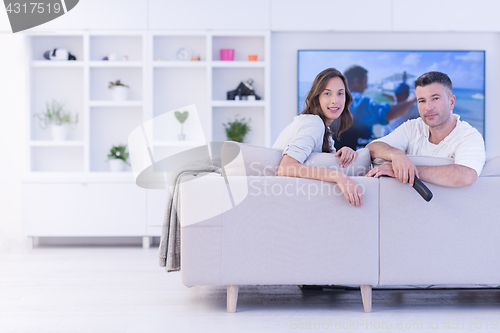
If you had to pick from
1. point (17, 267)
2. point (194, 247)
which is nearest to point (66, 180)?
point (17, 267)

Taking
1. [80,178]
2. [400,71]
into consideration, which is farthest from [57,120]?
[400,71]

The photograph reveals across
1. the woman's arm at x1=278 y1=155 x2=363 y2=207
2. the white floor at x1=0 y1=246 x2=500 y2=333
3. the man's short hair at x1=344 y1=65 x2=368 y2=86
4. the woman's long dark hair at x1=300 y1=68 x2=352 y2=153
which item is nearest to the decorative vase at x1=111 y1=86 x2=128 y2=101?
the white floor at x1=0 y1=246 x2=500 y2=333

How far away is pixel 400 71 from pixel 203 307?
10.2 feet

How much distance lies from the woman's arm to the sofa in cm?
3

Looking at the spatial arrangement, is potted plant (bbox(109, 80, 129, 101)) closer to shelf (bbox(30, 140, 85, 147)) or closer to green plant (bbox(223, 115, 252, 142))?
shelf (bbox(30, 140, 85, 147))

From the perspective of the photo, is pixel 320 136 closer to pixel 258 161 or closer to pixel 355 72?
pixel 258 161

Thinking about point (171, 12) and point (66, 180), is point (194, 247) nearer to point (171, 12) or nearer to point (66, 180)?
point (66, 180)

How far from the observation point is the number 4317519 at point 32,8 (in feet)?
13.2

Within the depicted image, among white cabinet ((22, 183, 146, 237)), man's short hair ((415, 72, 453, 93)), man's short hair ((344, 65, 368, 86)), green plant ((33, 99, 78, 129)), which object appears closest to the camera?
man's short hair ((415, 72, 453, 93))

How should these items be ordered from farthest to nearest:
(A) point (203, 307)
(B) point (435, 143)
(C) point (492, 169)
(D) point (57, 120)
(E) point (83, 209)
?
1. (D) point (57, 120)
2. (E) point (83, 209)
3. (B) point (435, 143)
4. (A) point (203, 307)
5. (C) point (492, 169)

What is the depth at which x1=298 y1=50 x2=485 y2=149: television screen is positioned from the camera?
13.9 feet

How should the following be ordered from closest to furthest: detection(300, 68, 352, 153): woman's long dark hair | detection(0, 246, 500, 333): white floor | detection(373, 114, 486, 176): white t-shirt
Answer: detection(0, 246, 500, 333): white floor
detection(373, 114, 486, 176): white t-shirt
detection(300, 68, 352, 153): woman's long dark hair

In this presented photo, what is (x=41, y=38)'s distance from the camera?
A: 426 centimetres

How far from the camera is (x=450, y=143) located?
84.6 inches
